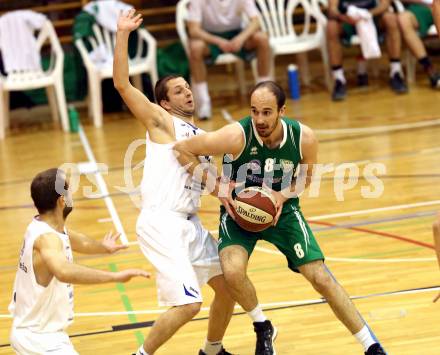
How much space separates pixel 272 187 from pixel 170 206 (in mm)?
639

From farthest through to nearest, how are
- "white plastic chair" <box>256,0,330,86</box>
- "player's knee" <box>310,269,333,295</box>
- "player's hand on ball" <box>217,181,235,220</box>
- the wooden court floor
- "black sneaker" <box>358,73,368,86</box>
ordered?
"black sneaker" <box>358,73,368,86</box>, "white plastic chair" <box>256,0,330,86</box>, the wooden court floor, "player's hand on ball" <box>217,181,235,220</box>, "player's knee" <box>310,269,333,295</box>

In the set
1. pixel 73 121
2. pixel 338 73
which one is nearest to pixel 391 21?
pixel 338 73

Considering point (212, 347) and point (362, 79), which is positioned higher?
point (212, 347)

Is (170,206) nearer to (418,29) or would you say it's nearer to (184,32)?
(184,32)

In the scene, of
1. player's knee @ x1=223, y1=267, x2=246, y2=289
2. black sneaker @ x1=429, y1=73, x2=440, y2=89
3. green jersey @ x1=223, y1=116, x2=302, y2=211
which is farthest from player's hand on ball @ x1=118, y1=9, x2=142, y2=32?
black sneaker @ x1=429, y1=73, x2=440, y2=89

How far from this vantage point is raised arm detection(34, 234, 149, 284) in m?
4.95

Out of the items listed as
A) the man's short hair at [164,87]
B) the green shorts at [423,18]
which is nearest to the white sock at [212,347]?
the man's short hair at [164,87]

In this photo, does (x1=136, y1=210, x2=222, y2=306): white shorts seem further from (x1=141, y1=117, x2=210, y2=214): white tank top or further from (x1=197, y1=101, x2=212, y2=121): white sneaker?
(x1=197, y1=101, x2=212, y2=121): white sneaker

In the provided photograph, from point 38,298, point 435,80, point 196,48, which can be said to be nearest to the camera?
point 38,298

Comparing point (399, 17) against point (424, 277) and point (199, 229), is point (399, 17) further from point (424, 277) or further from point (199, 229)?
point (199, 229)

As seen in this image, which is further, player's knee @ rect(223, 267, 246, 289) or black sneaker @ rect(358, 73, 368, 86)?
black sneaker @ rect(358, 73, 368, 86)

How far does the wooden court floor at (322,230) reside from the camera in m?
6.44

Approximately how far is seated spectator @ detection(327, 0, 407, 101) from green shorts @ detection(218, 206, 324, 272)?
25.5ft

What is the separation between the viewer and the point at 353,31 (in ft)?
44.3
